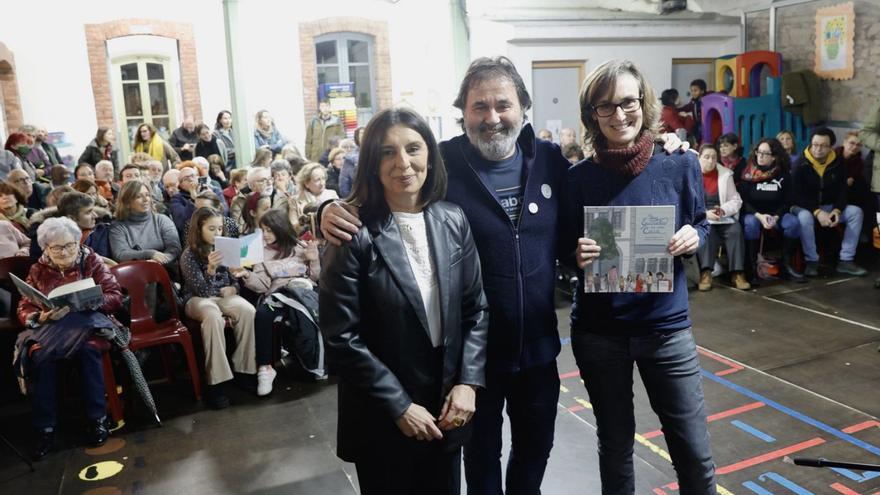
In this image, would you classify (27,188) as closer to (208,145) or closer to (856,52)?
(208,145)

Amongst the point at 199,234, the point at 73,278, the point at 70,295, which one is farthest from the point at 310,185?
the point at 70,295

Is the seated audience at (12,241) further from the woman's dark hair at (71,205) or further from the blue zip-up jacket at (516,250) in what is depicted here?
the blue zip-up jacket at (516,250)

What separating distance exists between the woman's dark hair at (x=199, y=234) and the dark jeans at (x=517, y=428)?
9.73ft

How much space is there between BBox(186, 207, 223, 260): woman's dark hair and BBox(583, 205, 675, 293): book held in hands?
10.5 ft

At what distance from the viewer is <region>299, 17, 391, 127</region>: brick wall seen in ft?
38.0

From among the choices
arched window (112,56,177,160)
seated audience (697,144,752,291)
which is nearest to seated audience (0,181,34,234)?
seated audience (697,144,752,291)

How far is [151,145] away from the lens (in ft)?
30.0

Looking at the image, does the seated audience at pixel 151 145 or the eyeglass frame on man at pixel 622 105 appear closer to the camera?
the eyeglass frame on man at pixel 622 105

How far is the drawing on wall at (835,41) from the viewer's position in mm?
8617

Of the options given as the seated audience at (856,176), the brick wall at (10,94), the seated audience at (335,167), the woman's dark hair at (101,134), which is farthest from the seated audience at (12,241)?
the seated audience at (856,176)

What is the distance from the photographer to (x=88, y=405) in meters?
4.07

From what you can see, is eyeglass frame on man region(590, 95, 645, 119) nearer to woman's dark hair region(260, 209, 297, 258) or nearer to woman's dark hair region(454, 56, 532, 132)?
woman's dark hair region(454, 56, 532, 132)

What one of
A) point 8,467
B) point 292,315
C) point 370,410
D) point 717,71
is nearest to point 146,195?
point 292,315

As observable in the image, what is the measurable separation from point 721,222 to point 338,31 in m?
7.58
